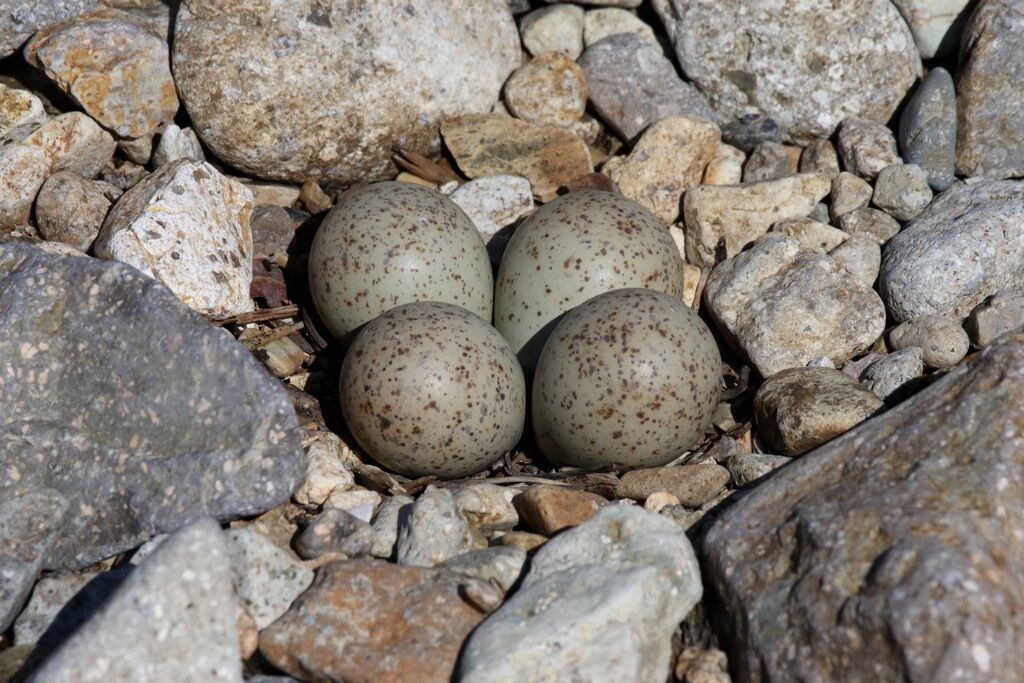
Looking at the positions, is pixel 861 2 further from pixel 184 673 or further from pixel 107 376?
pixel 184 673

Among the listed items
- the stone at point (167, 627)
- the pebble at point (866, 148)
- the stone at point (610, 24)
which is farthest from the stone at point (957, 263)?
the stone at point (167, 627)

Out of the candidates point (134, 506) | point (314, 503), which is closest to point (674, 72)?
point (314, 503)

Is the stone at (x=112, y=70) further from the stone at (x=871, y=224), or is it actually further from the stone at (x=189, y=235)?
the stone at (x=871, y=224)

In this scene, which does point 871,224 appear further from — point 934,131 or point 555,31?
point 555,31

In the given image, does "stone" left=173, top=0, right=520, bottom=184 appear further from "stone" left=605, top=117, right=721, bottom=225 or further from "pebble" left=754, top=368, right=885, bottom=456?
"pebble" left=754, top=368, right=885, bottom=456

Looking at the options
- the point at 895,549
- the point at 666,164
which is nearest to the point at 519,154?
the point at 666,164

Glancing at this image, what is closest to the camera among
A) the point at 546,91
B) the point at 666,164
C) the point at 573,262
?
the point at 573,262
